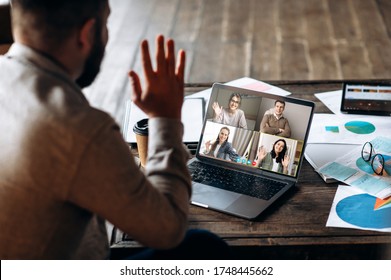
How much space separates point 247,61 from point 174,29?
0.66 meters

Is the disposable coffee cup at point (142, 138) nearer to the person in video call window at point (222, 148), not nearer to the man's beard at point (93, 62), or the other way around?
the person in video call window at point (222, 148)

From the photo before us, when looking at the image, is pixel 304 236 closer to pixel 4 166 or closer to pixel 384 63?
pixel 4 166

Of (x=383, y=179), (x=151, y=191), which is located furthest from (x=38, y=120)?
(x=383, y=179)

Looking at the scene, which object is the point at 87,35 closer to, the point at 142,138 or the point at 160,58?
the point at 160,58

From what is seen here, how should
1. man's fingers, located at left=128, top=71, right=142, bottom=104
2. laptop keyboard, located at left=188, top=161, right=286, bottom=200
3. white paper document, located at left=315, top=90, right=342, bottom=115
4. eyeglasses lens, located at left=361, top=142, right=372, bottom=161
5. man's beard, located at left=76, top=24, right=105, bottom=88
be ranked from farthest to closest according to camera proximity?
white paper document, located at left=315, top=90, right=342, bottom=115, eyeglasses lens, located at left=361, top=142, right=372, bottom=161, laptop keyboard, located at left=188, top=161, right=286, bottom=200, man's fingers, located at left=128, top=71, right=142, bottom=104, man's beard, located at left=76, top=24, right=105, bottom=88

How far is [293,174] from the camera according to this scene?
1.52 meters

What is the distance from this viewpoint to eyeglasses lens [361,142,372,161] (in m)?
1.60

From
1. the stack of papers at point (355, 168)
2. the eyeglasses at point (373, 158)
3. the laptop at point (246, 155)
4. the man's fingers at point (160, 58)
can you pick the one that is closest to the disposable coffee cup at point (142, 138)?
the laptop at point (246, 155)

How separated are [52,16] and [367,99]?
1.11 meters

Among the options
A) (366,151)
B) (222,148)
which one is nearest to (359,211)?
(366,151)

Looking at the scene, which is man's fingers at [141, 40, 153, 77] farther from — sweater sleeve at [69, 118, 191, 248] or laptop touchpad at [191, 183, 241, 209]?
laptop touchpad at [191, 183, 241, 209]

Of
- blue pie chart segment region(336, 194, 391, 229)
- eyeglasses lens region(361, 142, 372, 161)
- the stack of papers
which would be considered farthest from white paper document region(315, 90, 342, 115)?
blue pie chart segment region(336, 194, 391, 229)

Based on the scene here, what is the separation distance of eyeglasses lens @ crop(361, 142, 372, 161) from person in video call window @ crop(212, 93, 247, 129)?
324 millimetres

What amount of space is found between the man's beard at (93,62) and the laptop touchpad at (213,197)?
1.32ft
